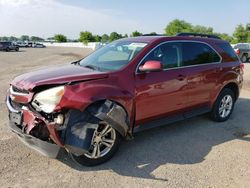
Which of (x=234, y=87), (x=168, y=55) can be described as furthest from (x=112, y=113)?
(x=234, y=87)

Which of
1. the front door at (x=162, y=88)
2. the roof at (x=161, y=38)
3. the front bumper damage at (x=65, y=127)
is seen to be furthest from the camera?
the roof at (x=161, y=38)

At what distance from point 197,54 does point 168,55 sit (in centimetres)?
85

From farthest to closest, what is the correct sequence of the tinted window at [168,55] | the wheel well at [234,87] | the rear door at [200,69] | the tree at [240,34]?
the tree at [240,34], the wheel well at [234,87], the rear door at [200,69], the tinted window at [168,55]

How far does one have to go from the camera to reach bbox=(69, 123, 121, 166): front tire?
3.93 meters

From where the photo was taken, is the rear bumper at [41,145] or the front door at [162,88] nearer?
the rear bumper at [41,145]

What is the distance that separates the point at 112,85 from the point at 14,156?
180 centimetres

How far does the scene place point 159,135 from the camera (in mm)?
5242

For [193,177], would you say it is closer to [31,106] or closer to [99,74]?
[99,74]

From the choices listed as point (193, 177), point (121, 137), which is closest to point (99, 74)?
point (121, 137)

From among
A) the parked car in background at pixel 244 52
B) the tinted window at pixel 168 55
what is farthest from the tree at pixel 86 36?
the tinted window at pixel 168 55

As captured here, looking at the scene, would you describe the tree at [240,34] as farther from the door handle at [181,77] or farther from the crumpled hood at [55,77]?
the crumpled hood at [55,77]

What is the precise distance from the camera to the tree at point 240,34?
62.4 meters

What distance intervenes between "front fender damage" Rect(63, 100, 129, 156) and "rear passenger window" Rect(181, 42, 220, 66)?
1.82 m

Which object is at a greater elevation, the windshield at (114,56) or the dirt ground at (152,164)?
the windshield at (114,56)
